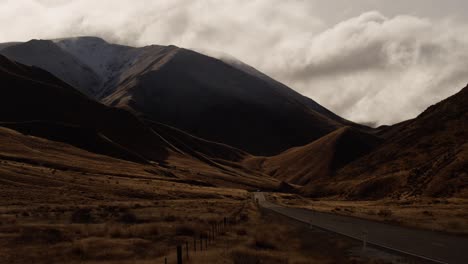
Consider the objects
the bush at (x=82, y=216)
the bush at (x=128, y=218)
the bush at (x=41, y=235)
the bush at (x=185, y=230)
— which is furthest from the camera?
the bush at (x=128, y=218)

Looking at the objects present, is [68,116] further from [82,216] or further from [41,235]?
[41,235]

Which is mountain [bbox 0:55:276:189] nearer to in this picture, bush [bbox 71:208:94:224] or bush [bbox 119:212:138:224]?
bush [bbox 71:208:94:224]

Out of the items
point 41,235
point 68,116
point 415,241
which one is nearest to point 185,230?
point 41,235

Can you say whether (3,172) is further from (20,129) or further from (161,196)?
(20,129)

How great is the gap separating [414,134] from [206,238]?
95.6 meters

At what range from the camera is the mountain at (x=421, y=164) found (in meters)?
74.6

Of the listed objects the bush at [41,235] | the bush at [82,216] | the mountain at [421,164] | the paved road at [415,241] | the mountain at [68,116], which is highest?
the mountain at [68,116]

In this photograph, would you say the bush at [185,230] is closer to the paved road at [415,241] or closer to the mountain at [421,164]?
the paved road at [415,241]

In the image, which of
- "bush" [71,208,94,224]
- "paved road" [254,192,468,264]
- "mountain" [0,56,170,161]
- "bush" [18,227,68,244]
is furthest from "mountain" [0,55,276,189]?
"bush" [18,227,68,244]

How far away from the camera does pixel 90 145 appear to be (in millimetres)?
145250

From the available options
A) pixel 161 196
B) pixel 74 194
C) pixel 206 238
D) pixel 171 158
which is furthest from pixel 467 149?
pixel 171 158

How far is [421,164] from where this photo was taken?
9362 cm

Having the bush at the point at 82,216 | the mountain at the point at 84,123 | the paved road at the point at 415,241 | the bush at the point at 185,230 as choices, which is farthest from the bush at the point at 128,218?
the mountain at the point at 84,123

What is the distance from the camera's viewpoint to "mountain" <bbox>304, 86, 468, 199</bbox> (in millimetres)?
74562
